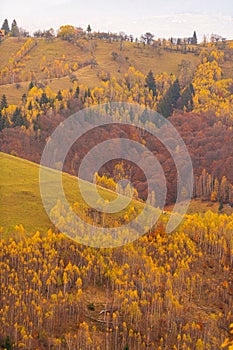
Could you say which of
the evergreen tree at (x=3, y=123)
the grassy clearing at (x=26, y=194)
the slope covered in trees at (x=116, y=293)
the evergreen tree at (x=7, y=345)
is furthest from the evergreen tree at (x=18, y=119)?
the evergreen tree at (x=7, y=345)

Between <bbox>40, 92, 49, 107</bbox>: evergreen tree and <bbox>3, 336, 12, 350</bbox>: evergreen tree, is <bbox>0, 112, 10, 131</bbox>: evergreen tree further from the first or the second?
<bbox>3, 336, 12, 350</bbox>: evergreen tree

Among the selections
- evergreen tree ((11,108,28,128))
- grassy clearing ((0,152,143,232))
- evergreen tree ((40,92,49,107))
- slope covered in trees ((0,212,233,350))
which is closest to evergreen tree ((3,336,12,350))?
slope covered in trees ((0,212,233,350))

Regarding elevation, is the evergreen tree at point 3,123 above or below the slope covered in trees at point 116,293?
above

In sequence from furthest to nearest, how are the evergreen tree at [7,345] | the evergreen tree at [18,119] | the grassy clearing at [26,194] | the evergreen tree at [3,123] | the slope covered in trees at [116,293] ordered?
1. the evergreen tree at [18,119]
2. the evergreen tree at [3,123]
3. the grassy clearing at [26,194]
4. the slope covered in trees at [116,293]
5. the evergreen tree at [7,345]

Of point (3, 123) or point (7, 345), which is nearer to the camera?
point (7, 345)

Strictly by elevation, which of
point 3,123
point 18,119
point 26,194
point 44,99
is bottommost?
point 26,194

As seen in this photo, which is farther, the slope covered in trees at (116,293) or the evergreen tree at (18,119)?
the evergreen tree at (18,119)

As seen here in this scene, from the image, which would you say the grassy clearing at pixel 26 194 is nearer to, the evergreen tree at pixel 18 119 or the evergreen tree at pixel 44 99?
the evergreen tree at pixel 18 119

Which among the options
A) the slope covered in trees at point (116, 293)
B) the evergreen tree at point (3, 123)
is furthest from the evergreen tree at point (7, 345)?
the evergreen tree at point (3, 123)

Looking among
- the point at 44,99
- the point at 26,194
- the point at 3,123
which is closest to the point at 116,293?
the point at 26,194

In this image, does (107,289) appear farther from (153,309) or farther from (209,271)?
(209,271)

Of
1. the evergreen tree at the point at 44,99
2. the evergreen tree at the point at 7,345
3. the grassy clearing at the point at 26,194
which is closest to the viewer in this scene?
the evergreen tree at the point at 7,345

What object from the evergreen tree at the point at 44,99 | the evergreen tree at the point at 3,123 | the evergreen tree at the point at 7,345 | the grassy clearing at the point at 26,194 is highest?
the evergreen tree at the point at 44,99

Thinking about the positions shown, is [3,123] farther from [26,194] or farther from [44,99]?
[26,194]
